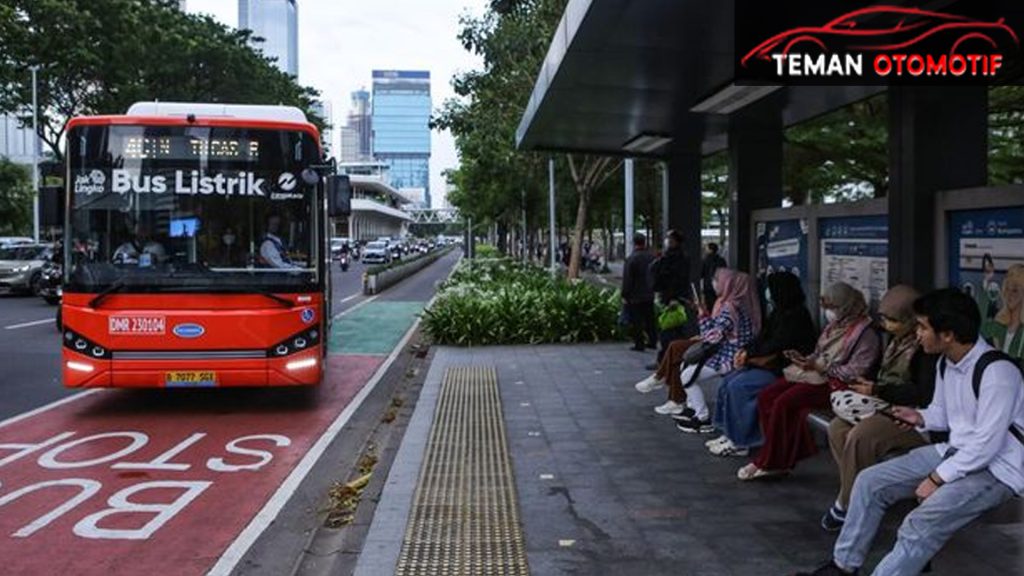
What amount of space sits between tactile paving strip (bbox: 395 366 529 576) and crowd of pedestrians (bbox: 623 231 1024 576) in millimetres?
1620

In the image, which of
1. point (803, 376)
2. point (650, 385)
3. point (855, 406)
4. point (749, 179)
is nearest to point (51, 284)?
point (749, 179)

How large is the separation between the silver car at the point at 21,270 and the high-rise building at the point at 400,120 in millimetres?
129091

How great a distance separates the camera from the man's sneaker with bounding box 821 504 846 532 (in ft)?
17.5

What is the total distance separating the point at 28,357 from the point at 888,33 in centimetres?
1270

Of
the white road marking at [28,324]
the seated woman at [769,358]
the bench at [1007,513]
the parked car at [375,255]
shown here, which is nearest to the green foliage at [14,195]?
the parked car at [375,255]

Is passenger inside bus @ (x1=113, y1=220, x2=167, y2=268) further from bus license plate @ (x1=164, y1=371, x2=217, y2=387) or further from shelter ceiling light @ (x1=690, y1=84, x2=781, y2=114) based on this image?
shelter ceiling light @ (x1=690, y1=84, x2=781, y2=114)

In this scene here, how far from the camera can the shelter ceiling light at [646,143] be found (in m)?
13.0

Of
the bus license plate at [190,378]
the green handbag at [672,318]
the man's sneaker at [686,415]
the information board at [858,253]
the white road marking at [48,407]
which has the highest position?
the information board at [858,253]

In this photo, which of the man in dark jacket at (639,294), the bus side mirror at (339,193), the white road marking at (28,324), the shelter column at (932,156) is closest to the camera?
the shelter column at (932,156)

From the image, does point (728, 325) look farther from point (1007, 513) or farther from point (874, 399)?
point (1007, 513)

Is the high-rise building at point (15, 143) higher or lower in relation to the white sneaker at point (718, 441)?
higher

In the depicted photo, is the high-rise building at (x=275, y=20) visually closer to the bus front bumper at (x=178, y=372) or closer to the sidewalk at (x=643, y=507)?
the bus front bumper at (x=178, y=372)

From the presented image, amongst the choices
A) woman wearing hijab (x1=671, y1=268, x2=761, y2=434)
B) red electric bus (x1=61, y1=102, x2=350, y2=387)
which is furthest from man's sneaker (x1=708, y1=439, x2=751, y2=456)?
red electric bus (x1=61, y1=102, x2=350, y2=387)

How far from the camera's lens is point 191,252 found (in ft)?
31.3
